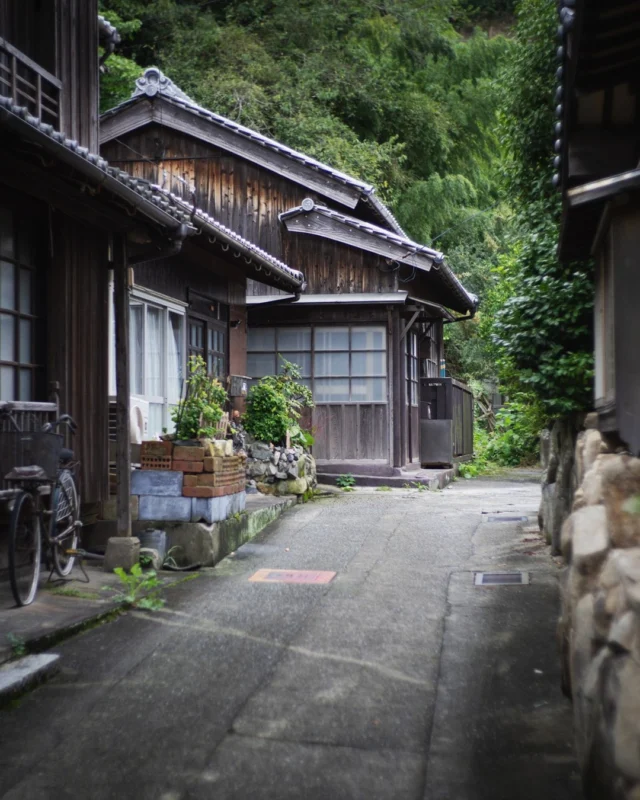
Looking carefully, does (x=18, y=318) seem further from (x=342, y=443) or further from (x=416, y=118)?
(x=416, y=118)

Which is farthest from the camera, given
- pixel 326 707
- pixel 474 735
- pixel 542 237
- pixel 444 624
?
pixel 542 237

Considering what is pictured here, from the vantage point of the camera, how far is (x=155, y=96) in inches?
646

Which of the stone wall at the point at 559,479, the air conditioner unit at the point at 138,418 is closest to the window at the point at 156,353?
the air conditioner unit at the point at 138,418

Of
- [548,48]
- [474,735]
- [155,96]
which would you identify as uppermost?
[155,96]

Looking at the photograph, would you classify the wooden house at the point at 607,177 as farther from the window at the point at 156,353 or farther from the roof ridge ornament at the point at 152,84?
the roof ridge ornament at the point at 152,84

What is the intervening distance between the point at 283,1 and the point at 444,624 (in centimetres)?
2401

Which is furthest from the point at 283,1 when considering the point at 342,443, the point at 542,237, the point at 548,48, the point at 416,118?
the point at 542,237

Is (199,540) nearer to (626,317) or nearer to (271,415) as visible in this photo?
(626,317)

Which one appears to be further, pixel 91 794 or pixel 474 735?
pixel 474 735

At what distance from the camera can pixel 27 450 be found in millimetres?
6469

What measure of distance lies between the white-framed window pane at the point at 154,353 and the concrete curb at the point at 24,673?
5637mm

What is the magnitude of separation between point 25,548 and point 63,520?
2.24 ft

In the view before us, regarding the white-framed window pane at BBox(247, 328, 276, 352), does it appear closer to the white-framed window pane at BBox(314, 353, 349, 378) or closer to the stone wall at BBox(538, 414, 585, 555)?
the white-framed window pane at BBox(314, 353, 349, 378)

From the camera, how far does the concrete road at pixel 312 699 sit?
369cm
